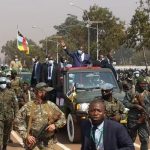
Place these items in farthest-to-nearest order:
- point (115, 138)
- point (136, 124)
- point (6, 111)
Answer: point (6, 111) → point (136, 124) → point (115, 138)

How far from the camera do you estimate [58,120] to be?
21.2ft

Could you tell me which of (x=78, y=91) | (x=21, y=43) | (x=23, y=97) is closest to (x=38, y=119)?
(x=78, y=91)

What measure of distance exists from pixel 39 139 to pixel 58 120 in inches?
12.9

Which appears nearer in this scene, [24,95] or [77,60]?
[24,95]

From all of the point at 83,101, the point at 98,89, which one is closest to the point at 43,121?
the point at 83,101

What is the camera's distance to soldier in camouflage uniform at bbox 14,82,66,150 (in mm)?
6293

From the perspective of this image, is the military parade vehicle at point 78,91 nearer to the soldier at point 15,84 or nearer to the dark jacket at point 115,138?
the soldier at point 15,84

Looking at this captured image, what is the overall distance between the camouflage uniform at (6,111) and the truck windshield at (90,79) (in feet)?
9.36

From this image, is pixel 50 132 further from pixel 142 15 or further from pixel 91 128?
pixel 142 15

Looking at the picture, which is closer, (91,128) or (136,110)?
(91,128)

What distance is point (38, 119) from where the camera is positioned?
250 inches

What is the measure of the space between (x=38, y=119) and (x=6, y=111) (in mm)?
3423

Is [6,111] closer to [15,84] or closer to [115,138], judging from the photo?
[15,84]

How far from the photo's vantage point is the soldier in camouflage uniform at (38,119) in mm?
6293
